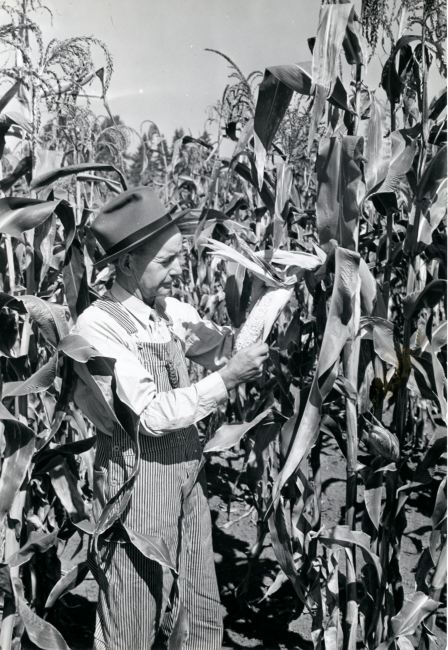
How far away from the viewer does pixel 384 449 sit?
1.54m

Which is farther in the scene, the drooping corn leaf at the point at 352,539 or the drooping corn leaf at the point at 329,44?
the drooping corn leaf at the point at 352,539

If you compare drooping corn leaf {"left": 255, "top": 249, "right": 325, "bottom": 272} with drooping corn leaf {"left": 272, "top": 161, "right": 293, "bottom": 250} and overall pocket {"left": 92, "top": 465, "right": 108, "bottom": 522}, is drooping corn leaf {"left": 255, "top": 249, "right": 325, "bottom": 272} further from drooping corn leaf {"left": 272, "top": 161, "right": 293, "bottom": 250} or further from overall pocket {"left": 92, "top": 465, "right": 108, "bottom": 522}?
overall pocket {"left": 92, "top": 465, "right": 108, "bottom": 522}

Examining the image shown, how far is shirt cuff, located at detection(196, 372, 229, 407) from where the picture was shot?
65.7 inches

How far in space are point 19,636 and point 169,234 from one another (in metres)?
1.15

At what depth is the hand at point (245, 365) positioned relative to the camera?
1.67 meters

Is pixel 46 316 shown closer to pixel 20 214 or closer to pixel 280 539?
pixel 20 214

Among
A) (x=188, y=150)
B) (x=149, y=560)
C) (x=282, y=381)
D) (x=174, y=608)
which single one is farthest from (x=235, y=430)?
(x=188, y=150)

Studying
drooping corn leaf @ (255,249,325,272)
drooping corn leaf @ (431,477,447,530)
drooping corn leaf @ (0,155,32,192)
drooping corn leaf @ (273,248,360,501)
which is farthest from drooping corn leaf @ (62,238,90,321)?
drooping corn leaf @ (431,477,447,530)

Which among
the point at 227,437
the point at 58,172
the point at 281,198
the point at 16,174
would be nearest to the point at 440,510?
the point at 227,437

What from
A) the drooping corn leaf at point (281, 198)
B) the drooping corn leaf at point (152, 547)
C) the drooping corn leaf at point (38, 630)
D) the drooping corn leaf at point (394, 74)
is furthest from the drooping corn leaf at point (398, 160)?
the drooping corn leaf at point (38, 630)

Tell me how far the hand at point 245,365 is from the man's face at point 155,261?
0.96 ft

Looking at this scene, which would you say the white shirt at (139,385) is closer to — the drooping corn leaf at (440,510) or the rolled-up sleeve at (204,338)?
the rolled-up sleeve at (204,338)

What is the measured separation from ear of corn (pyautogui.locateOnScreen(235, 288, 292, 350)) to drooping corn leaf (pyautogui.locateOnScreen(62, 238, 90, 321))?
43cm

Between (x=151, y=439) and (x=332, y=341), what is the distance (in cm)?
62
